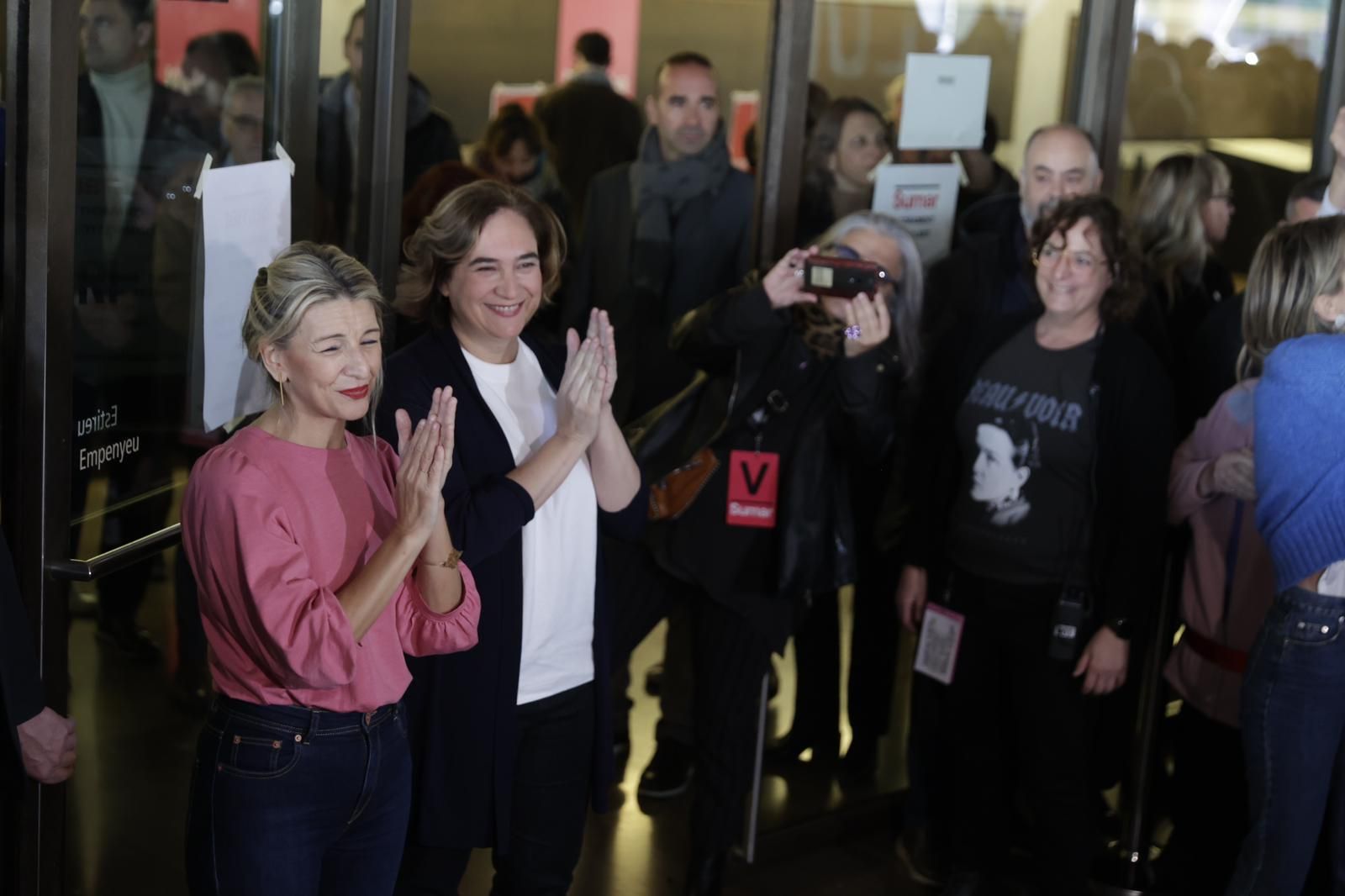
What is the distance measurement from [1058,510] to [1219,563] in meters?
0.42

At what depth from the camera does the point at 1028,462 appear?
3562 millimetres

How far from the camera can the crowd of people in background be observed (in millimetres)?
2312

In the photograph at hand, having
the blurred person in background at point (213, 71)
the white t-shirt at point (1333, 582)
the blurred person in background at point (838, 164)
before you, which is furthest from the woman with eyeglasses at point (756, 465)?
the blurred person in background at point (213, 71)

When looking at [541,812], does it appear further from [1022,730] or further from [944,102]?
[944,102]

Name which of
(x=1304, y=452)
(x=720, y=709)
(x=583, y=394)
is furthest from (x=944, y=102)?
(x=583, y=394)

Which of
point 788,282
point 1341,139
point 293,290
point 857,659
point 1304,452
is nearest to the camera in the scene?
point 293,290

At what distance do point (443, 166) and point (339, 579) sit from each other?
1756 millimetres

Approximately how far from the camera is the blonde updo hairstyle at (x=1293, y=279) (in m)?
3.02

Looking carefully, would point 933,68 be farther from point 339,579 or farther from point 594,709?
point 339,579

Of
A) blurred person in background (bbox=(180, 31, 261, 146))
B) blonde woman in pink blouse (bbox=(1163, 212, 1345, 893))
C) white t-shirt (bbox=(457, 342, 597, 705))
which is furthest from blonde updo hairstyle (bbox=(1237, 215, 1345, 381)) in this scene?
blurred person in background (bbox=(180, 31, 261, 146))

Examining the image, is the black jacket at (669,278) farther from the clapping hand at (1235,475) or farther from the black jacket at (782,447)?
the clapping hand at (1235,475)

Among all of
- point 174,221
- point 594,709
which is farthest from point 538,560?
point 174,221

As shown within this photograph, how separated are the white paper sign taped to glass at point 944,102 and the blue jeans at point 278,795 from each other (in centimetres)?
291

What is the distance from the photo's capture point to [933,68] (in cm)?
471
